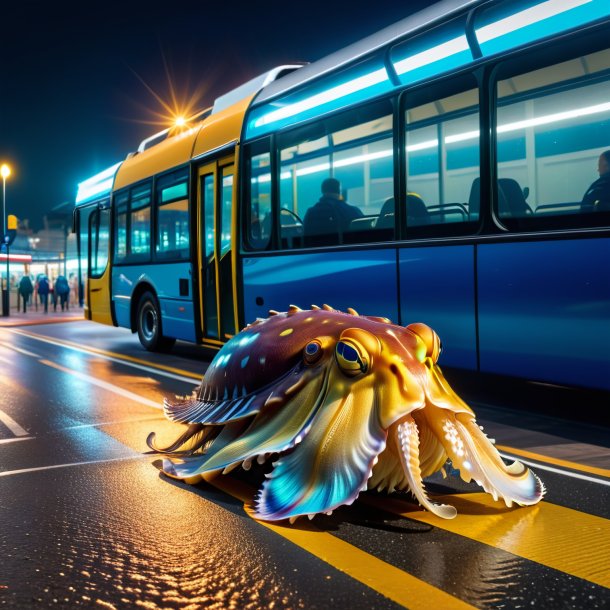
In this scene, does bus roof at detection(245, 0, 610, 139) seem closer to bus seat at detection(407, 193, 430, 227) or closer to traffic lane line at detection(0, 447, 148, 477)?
bus seat at detection(407, 193, 430, 227)

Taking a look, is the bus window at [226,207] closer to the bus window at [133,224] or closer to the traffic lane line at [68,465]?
the bus window at [133,224]

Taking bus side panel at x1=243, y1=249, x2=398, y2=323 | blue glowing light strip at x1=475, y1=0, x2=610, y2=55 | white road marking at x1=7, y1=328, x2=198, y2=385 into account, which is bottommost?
white road marking at x1=7, y1=328, x2=198, y2=385

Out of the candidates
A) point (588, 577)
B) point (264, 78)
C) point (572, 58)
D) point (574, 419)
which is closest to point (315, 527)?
point (588, 577)

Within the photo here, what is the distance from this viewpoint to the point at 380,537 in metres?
3.31

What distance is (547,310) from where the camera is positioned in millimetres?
6020

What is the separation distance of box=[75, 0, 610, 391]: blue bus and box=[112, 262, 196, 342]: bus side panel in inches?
32.8

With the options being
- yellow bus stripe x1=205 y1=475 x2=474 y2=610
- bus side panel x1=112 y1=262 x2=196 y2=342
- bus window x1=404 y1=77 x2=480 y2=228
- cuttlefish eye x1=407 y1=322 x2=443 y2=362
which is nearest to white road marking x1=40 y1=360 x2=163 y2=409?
bus side panel x1=112 y1=262 x2=196 y2=342

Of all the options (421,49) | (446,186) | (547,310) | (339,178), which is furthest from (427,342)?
(339,178)

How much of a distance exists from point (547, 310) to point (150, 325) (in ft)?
27.9

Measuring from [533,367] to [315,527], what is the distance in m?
3.36

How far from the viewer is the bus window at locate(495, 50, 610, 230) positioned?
5.71 m

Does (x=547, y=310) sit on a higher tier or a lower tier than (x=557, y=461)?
higher

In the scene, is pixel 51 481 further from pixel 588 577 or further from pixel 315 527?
pixel 588 577

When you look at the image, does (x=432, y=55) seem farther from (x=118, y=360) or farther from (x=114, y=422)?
(x=118, y=360)
